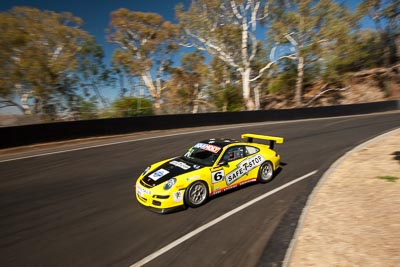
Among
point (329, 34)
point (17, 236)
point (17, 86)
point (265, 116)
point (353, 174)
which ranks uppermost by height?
point (329, 34)

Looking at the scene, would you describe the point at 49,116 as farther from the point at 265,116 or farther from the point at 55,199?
the point at 265,116

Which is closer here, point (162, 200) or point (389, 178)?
point (162, 200)

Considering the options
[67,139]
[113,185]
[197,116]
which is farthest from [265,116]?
[113,185]

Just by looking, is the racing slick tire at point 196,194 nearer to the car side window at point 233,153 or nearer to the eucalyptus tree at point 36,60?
the car side window at point 233,153

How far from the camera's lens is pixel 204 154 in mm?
8133

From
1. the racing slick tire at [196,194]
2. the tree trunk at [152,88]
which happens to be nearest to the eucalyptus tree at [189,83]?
the tree trunk at [152,88]

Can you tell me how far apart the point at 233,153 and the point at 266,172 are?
1.34 metres

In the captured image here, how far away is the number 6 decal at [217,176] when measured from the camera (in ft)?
24.6

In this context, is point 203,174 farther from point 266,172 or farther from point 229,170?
point 266,172

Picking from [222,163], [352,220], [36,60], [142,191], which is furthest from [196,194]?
[36,60]

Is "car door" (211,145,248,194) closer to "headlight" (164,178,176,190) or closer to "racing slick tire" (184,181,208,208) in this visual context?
"racing slick tire" (184,181,208,208)

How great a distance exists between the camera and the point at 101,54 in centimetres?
3438

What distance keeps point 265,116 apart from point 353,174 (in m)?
14.2

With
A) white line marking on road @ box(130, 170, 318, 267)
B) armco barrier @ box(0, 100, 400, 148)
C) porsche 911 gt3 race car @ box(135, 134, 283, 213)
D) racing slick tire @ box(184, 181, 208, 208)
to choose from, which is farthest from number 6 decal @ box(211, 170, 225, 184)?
armco barrier @ box(0, 100, 400, 148)
